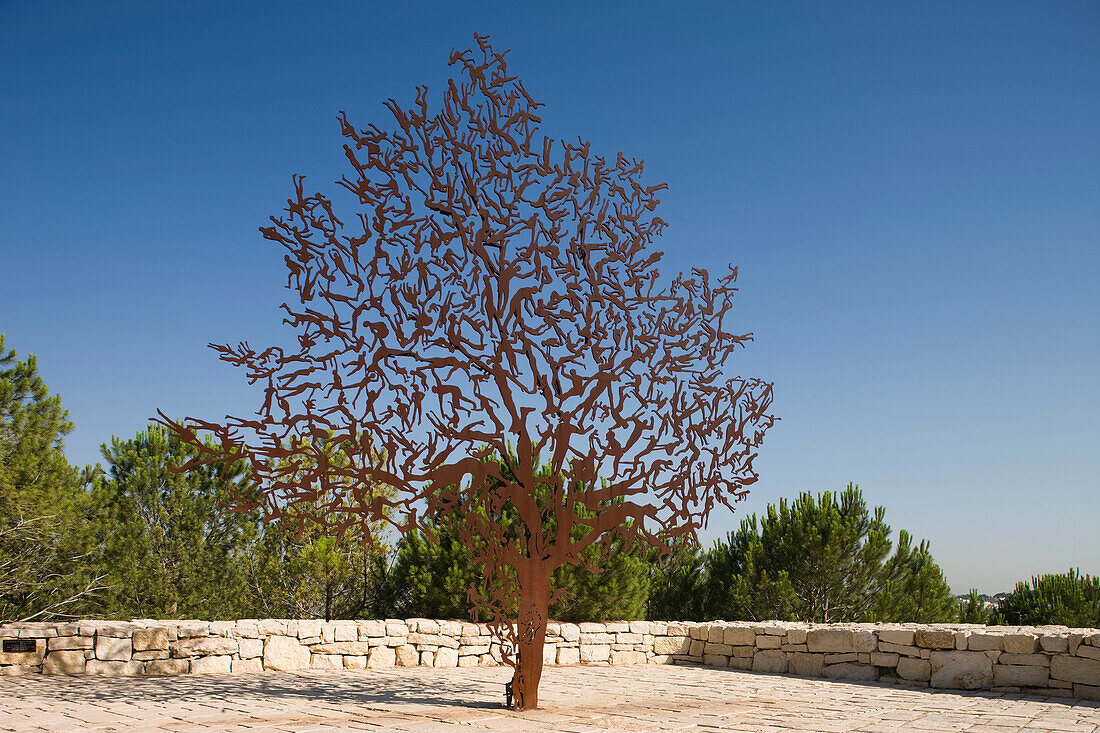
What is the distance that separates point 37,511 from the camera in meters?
10.6

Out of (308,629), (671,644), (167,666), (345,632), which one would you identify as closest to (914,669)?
(671,644)

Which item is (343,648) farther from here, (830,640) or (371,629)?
(830,640)

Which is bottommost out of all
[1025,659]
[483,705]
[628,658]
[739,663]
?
[628,658]

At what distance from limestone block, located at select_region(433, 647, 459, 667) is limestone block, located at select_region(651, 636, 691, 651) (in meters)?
2.82

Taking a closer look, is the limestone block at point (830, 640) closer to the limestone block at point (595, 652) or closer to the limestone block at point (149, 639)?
the limestone block at point (595, 652)

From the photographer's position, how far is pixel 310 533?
13.0 metres

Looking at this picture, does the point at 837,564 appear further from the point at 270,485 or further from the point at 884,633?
the point at 270,485

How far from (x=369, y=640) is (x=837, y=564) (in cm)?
744

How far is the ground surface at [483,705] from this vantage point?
18.7ft

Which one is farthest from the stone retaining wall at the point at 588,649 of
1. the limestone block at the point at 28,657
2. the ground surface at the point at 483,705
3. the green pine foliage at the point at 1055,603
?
the green pine foliage at the point at 1055,603

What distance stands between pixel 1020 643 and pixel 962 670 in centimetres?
64

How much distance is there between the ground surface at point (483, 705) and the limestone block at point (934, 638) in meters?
0.58

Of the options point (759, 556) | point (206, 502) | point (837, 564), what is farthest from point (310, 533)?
point (837, 564)

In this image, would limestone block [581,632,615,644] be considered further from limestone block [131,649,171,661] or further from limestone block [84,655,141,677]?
limestone block [84,655,141,677]
